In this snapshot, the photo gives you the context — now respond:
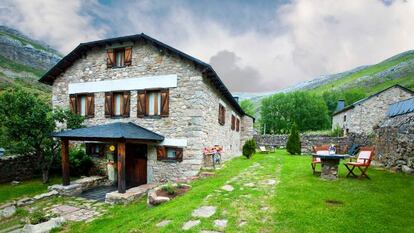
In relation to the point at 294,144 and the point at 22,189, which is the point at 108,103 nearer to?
the point at 22,189

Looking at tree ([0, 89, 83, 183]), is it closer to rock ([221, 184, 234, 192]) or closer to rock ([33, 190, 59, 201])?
rock ([33, 190, 59, 201])

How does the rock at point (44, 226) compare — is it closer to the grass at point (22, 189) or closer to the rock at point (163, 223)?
the rock at point (163, 223)

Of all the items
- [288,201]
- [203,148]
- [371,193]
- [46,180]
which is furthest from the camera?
[46,180]

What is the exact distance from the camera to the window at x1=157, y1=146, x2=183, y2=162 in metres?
9.66

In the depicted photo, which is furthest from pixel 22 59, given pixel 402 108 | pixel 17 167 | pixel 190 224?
pixel 402 108

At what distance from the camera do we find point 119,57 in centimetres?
1114

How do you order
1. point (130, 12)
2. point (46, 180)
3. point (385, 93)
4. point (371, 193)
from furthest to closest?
1. point (385, 93)
2. point (130, 12)
3. point (46, 180)
4. point (371, 193)

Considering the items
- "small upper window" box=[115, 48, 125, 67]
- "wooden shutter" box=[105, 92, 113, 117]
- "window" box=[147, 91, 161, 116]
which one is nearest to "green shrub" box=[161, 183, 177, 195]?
"window" box=[147, 91, 161, 116]

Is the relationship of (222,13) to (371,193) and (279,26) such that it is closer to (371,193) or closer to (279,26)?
(279,26)

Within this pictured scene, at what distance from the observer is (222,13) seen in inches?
552

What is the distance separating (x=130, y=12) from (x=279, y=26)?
422 inches

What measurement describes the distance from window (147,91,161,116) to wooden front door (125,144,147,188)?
68.6 inches

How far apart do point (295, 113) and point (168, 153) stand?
37.7 metres

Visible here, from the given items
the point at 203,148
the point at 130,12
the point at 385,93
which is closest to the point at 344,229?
the point at 203,148
